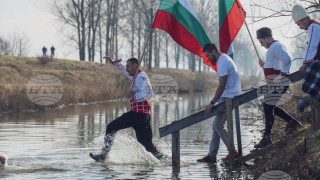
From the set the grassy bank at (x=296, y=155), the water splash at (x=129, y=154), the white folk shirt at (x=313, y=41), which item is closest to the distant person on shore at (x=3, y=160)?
the water splash at (x=129, y=154)

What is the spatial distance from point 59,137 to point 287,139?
25.9 feet

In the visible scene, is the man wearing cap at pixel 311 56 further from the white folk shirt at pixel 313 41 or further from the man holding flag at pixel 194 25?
the man holding flag at pixel 194 25

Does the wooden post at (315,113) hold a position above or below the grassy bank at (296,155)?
above

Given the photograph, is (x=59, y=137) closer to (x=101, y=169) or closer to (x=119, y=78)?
(x=101, y=169)

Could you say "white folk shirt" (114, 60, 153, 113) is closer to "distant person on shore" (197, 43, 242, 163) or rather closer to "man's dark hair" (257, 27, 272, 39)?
"distant person on shore" (197, 43, 242, 163)

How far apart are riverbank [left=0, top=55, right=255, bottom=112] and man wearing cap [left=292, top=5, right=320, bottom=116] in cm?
1827

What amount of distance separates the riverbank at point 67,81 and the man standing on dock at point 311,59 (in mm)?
18233

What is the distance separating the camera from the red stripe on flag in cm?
1152

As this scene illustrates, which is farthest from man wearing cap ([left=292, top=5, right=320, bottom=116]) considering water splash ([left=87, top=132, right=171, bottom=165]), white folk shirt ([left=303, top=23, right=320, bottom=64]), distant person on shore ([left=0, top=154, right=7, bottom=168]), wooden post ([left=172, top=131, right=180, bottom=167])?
distant person on shore ([left=0, top=154, right=7, bottom=168])

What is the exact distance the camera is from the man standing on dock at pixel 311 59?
8922 mm

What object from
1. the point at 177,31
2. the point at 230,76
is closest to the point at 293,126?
→ the point at 230,76

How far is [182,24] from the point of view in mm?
11633

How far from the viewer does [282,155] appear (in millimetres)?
9109

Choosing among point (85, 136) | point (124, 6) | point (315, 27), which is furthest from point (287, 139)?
point (124, 6)
